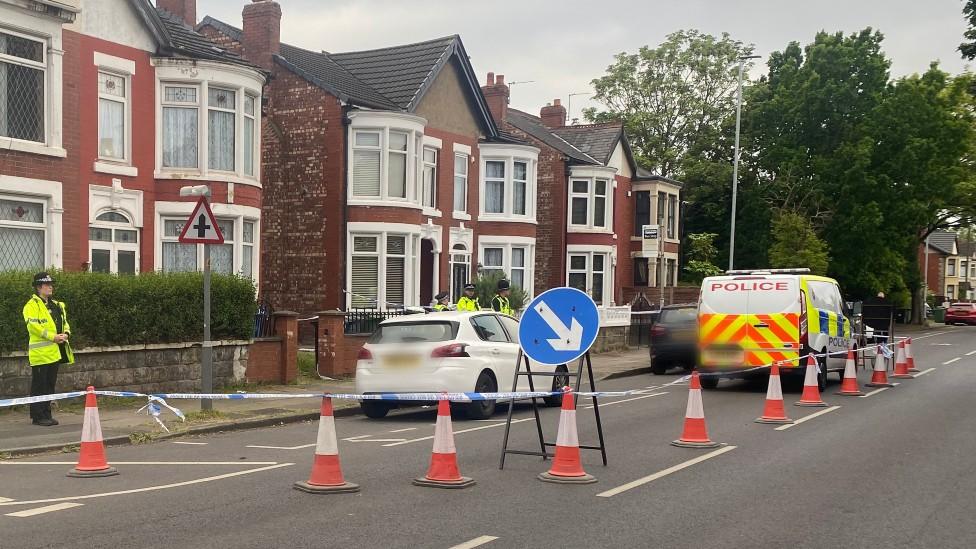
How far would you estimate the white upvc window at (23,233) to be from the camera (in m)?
17.4

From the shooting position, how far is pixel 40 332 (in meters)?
11.9

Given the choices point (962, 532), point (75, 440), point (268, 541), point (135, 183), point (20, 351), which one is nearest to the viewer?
point (268, 541)

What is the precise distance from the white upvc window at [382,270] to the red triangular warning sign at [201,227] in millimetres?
12939

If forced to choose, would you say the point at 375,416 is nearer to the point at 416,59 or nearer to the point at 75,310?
the point at 75,310

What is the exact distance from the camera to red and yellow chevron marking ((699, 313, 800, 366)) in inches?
691

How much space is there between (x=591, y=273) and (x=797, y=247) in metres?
10.7

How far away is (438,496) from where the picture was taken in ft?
26.7

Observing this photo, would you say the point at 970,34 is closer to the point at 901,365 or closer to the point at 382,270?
the point at 901,365

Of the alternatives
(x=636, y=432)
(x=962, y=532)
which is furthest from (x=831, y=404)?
(x=962, y=532)

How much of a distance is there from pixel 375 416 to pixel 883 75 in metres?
42.0

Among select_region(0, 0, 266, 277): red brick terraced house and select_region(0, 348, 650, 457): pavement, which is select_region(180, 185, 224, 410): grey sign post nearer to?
select_region(0, 348, 650, 457): pavement

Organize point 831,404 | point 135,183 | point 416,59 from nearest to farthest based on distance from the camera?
point 831,404 → point 135,183 → point 416,59

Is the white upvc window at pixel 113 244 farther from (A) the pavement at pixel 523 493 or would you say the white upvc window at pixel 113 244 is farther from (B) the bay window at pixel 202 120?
(A) the pavement at pixel 523 493

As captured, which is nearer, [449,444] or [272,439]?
[449,444]
